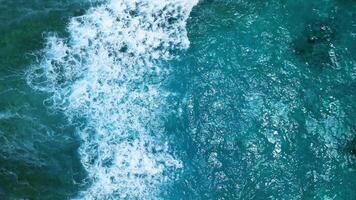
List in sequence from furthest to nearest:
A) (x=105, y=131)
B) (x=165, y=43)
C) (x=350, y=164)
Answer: (x=165, y=43) < (x=105, y=131) < (x=350, y=164)

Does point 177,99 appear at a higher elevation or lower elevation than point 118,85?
lower

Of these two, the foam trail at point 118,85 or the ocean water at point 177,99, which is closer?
the ocean water at point 177,99

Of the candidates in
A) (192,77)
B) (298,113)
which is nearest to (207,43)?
(192,77)

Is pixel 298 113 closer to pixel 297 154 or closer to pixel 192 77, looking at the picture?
pixel 297 154

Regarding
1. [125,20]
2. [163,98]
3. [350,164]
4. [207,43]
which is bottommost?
[350,164]
